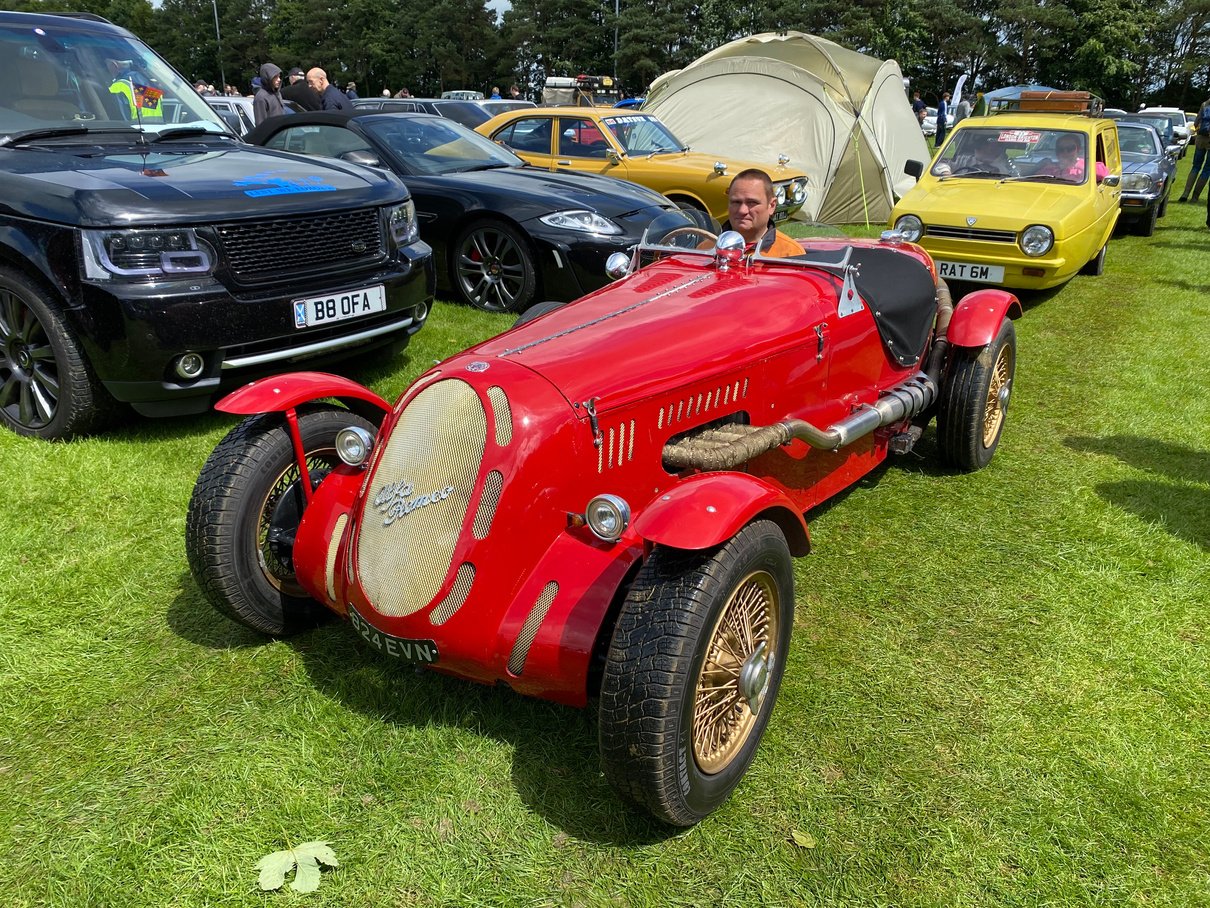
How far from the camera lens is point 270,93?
34.5 feet

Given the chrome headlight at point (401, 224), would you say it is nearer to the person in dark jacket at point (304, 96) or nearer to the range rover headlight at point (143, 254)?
the range rover headlight at point (143, 254)

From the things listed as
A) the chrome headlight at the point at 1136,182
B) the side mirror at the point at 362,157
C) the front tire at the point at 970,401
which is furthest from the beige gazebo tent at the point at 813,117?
the front tire at the point at 970,401

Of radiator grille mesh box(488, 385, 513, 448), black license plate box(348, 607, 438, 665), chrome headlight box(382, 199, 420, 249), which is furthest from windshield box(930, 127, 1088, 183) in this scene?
black license plate box(348, 607, 438, 665)

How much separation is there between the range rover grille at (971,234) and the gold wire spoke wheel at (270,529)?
7190 millimetres

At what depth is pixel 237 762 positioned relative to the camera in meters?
2.67

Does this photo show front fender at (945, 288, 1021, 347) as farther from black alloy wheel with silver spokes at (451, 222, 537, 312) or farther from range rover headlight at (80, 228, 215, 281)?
range rover headlight at (80, 228, 215, 281)

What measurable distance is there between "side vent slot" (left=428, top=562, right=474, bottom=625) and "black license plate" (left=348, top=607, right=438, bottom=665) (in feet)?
0.27

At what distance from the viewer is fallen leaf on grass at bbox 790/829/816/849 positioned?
243cm

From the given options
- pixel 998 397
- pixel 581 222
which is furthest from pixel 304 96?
pixel 998 397

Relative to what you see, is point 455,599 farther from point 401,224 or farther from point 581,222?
point 581,222

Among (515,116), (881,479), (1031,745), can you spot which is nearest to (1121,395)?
(881,479)

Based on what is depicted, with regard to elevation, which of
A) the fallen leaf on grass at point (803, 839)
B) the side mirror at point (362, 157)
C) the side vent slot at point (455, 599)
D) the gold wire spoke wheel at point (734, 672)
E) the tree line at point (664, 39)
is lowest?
the fallen leaf on grass at point (803, 839)

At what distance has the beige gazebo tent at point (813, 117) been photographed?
41.0ft

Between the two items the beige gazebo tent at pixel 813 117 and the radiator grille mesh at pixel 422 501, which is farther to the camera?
the beige gazebo tent at pixel 813 117
